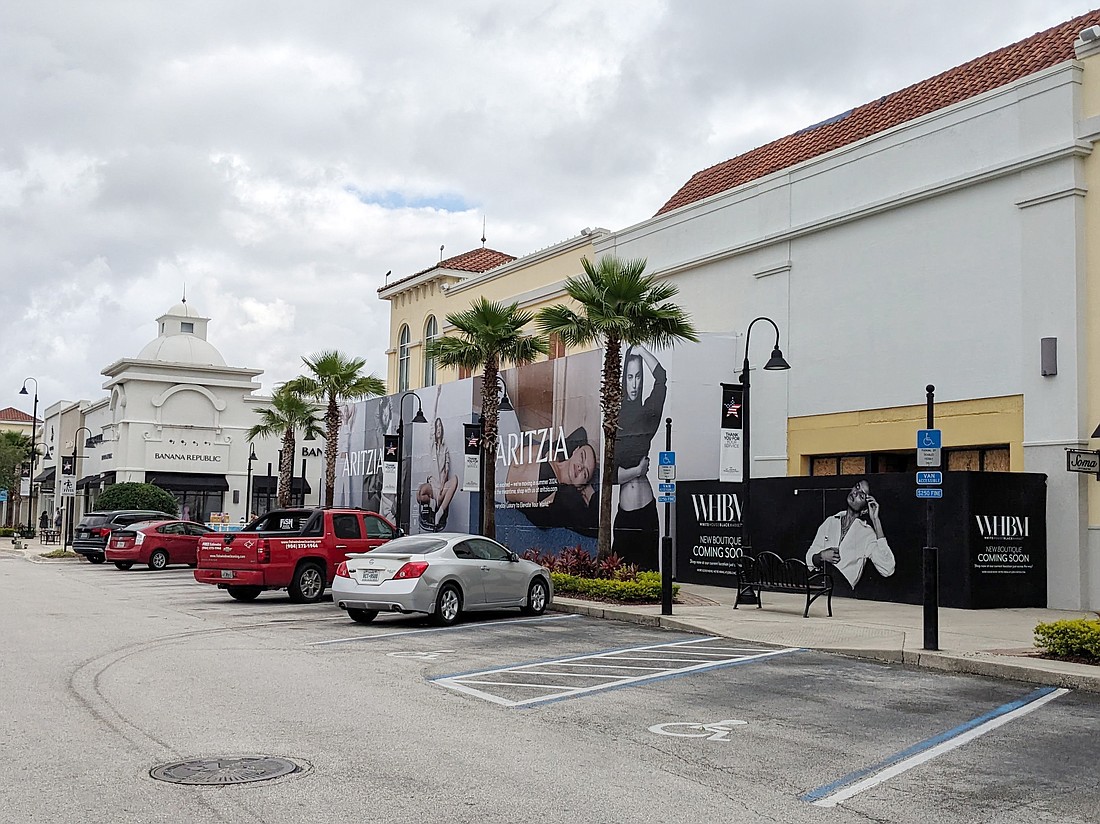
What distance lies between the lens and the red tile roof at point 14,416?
109 metres

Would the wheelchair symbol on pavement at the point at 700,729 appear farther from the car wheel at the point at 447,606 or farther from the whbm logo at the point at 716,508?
the whbm logo at the point at 716,508

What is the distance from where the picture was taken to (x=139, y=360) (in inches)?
2613

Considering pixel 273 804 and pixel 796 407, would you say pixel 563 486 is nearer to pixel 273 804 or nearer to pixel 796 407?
pixel 796 407

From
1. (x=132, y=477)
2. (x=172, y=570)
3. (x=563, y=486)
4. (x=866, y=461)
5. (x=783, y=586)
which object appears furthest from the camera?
(x=132, y=477)

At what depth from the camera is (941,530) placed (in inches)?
774

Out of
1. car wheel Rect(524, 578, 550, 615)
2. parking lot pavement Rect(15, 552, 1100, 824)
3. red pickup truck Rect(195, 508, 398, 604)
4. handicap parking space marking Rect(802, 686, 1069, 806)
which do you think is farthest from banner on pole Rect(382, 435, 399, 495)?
handicap parking space marking Rect(802, 686, 1069, 806)

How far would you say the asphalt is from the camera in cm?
1259

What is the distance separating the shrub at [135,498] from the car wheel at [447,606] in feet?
142

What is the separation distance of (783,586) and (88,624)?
10.6 metres

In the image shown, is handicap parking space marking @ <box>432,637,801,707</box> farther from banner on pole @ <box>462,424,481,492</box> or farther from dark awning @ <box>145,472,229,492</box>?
dark awning @ <box>145,472,229,492</box>

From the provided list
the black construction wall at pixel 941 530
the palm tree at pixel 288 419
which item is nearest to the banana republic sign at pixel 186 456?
the palm tree at pixel 288 419

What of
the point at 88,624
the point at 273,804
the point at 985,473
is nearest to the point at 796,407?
the point at 985,473

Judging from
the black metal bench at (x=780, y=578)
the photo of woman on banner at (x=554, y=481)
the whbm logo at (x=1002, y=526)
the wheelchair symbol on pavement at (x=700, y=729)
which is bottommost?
the wheelchair symbol on pavement at (x=700, y=729)

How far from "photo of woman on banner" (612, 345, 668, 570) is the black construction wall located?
2.97m
